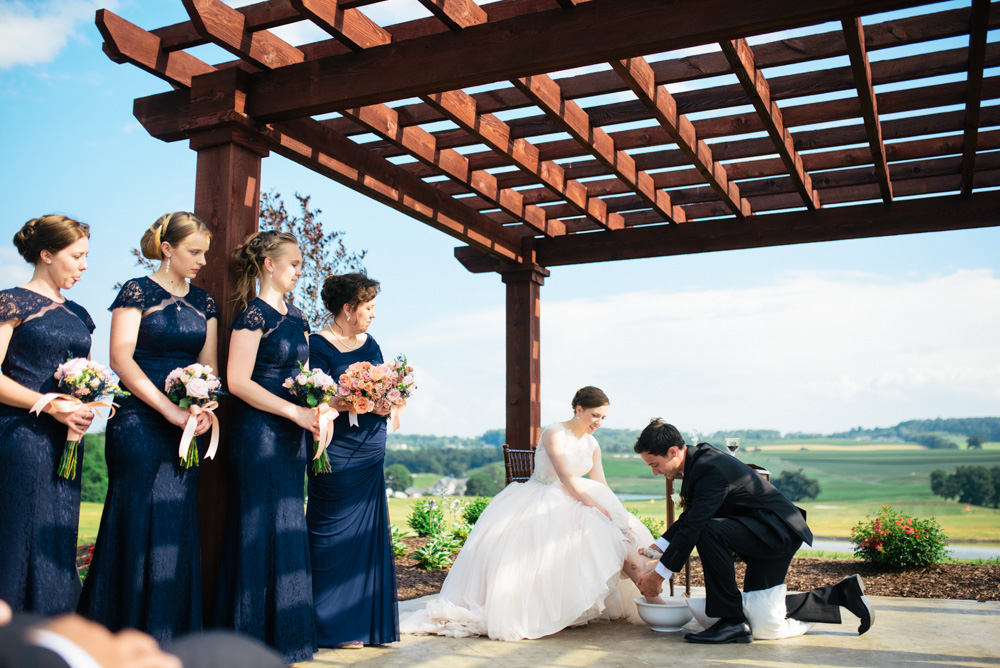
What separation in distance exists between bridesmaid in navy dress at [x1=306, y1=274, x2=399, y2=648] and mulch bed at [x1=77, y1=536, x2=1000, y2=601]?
5.35 feet

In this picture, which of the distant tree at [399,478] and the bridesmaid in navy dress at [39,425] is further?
the distant tree at [399,478]

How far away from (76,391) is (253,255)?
105cm

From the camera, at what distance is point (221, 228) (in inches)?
148

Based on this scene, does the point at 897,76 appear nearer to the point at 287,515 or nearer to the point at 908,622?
the point at 908,622

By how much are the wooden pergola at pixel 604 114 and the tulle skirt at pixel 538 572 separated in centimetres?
199

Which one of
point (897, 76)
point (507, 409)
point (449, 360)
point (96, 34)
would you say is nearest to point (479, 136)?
point (96, 34)

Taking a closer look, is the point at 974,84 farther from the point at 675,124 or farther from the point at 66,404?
the point at 66,404

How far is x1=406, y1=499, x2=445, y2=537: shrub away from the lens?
7449 millimetres

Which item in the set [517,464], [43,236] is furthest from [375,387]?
[517,464]

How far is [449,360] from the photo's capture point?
19453 mm

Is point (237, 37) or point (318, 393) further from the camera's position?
point (237, 37)

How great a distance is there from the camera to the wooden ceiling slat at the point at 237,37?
11.4 feet

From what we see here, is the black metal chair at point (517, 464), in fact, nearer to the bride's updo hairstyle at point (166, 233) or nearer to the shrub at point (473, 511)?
the shrub at point (473, 511)

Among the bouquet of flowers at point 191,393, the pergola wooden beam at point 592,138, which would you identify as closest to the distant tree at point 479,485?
the pergola wooden beam at point 592,138
